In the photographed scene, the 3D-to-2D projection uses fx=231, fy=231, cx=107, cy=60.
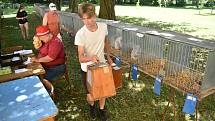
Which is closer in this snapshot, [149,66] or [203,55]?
[203,55]

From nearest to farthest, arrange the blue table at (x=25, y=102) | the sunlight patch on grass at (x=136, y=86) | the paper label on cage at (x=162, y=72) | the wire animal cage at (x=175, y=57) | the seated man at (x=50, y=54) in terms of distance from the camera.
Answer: the blue table at (x=25, y=102), the wire animal cage at (x=175, y=57), the seated man at (x=50, y=54), the paper label on cage at (x=162, y=72), the sunlight patch on grass at (x=136, y=86)

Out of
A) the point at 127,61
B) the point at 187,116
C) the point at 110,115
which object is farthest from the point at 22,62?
the point at 187,116

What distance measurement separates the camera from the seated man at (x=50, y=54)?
527cm

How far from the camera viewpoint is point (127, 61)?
22.7 ft

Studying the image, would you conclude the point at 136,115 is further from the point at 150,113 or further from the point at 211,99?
the point at 211,99

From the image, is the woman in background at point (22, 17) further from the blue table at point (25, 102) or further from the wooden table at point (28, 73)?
the blue table at point (25, 102)

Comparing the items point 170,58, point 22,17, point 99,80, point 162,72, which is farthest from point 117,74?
point 22,17

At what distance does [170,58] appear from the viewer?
5.48 meters

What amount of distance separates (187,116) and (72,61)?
549 cm

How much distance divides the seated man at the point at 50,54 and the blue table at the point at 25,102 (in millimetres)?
1113

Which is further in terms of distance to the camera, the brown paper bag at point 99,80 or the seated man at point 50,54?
the seated man at point 50,54

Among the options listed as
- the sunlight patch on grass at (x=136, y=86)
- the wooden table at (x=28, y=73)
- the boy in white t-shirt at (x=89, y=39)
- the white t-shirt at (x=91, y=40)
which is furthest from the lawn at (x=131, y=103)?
the white t-shirt at (x=91, y=40)

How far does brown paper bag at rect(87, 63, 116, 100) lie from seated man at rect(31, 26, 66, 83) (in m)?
1.47

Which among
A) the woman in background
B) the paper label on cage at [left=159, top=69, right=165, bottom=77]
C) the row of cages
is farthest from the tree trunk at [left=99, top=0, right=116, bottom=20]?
the paper label on cage at [left=159, top=69, right=165, bottom=77]
